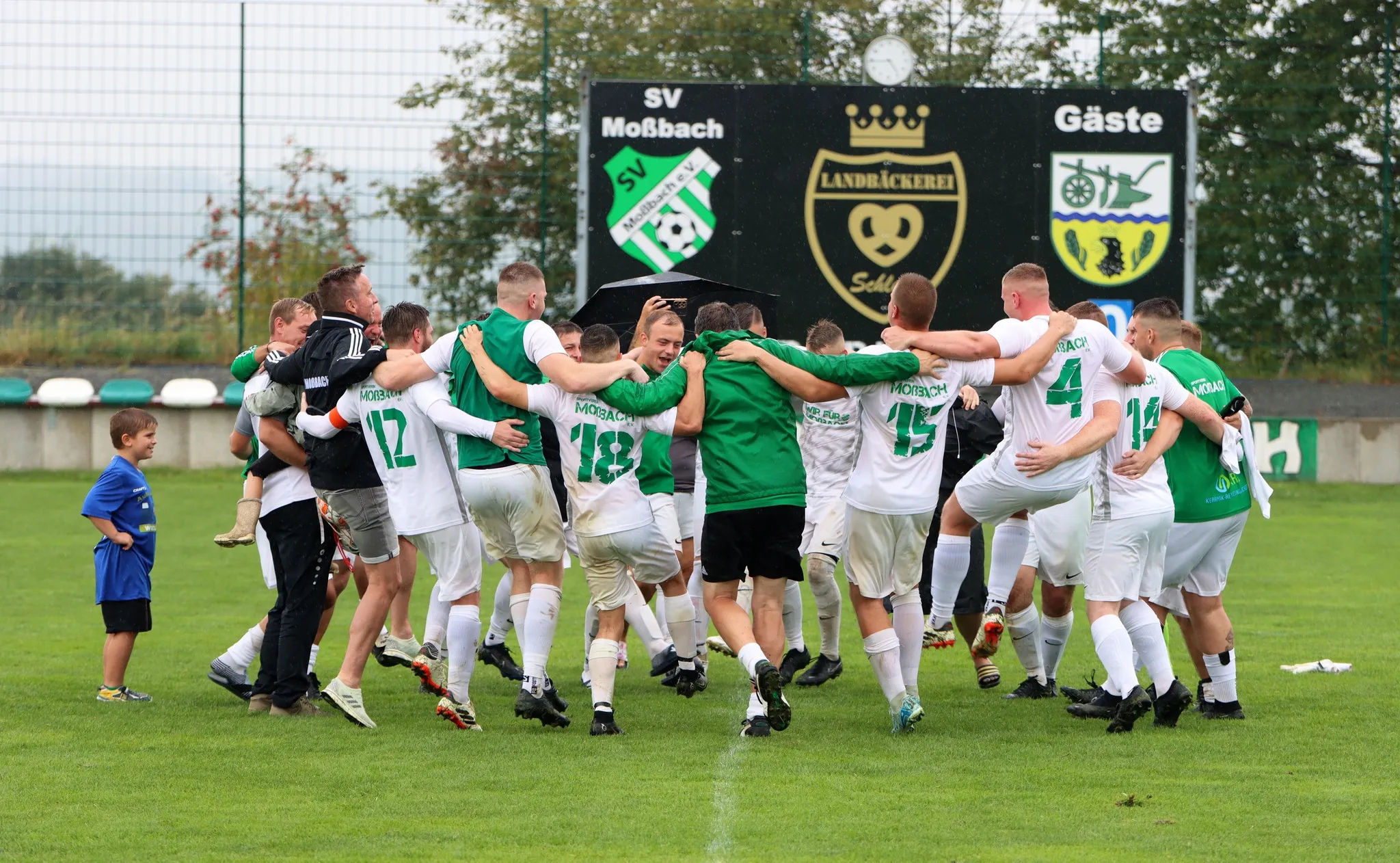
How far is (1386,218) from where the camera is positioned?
1986 cm

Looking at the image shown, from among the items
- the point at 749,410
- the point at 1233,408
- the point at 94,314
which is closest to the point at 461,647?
the point at 749,410

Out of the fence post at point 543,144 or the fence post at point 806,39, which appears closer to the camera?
the fence post at point 806,39

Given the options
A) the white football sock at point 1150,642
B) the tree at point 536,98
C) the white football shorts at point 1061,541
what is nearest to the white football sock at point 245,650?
the white football shorts at point 1061,541

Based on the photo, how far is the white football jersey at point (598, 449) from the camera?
6906 mm

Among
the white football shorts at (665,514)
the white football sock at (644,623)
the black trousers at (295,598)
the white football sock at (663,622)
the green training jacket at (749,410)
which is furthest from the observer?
the white football sock at (663,622)

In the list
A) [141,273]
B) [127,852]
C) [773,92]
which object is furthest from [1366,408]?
[127,852]

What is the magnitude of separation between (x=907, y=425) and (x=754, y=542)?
2.80 ft

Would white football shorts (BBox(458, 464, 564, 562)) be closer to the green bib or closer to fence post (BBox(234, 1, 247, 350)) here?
the green bib

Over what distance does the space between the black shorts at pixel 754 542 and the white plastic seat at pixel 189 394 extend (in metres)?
14.0

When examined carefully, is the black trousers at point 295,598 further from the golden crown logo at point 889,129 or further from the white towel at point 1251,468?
the golden crown logo at point 889,129

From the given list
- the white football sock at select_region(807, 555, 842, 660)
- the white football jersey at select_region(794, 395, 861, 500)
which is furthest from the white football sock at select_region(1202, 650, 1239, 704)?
the white football jersey at select_region(794, 395, 861, 500)

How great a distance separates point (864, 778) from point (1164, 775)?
3.82 ft

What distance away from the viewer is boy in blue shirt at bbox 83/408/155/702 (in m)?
7.66

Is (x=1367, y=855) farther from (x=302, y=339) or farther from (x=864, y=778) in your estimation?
(x=302, y=339)
